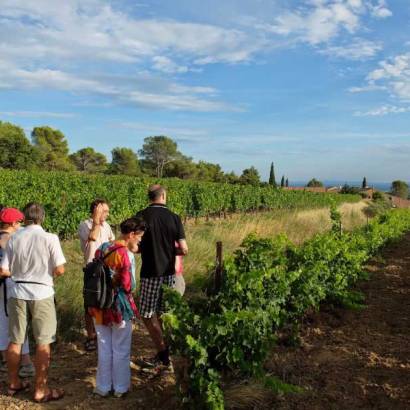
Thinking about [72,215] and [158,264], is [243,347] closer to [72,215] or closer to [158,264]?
[158,264]

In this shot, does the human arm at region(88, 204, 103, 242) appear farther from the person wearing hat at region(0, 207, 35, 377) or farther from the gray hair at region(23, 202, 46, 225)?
the gray hair at region(23, 202, 46, 225)

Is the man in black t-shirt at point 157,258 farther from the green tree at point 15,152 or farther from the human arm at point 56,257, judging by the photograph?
the green tree at point 15,152

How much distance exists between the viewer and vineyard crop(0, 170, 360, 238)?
10766 mm

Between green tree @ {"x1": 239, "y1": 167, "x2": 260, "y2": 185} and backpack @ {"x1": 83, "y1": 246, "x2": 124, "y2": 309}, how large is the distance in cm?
5558

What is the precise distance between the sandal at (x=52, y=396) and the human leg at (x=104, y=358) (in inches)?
12.2

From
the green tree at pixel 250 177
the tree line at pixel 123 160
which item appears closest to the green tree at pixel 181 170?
the tree line at pixel 123 160

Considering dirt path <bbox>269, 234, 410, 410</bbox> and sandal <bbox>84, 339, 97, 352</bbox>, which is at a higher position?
sandal <bbox>84, 339, 97, 352</bbox>

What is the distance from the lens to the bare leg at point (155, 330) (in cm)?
393

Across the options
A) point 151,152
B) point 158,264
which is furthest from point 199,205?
point 151,152

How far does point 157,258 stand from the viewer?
3947 millimetres

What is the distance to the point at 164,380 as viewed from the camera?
382 centimetres

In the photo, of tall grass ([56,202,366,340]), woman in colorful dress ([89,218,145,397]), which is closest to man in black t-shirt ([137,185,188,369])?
woman in colorful dress ([89,218,145,397])

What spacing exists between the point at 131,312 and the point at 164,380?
84 centimetres

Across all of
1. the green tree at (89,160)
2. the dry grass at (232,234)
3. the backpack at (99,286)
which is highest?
the green tree at (89,160)
